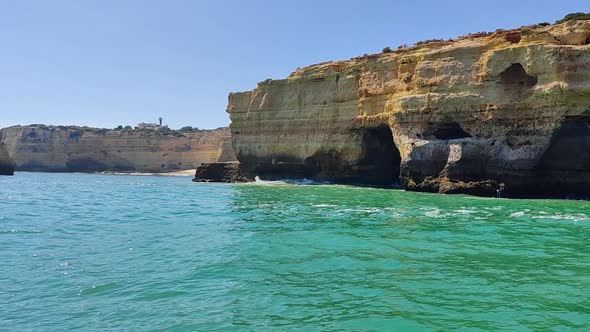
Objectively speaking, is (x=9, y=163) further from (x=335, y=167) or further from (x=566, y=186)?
(x=566, y=186)

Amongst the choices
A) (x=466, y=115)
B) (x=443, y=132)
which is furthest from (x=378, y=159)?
(x=466, y=115)

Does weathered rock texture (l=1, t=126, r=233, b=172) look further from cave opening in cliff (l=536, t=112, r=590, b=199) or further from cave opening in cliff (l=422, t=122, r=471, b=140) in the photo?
cave opening in cliff (l=536, t=112, r=590, b=199)

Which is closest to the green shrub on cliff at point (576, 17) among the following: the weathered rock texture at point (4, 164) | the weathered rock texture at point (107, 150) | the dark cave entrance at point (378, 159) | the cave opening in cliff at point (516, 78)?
the cave opening in cliff at point (516, 78)

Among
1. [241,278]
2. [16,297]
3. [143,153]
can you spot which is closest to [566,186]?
[241,278]

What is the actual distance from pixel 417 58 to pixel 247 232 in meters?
21.6

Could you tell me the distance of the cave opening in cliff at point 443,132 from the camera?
29234 millimetres

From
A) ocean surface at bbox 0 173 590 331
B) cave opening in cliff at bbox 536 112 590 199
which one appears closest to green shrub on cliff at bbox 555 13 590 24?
cave opening in cliff at bbox 536 112 590 199

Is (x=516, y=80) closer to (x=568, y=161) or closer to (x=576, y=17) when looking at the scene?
(x=568, y=161)

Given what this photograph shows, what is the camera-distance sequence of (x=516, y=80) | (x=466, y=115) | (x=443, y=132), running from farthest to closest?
(x=443, y=132)
(x=466, y=115)
(x=516, y=80)

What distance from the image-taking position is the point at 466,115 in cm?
2767

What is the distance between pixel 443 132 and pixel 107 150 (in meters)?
79.9

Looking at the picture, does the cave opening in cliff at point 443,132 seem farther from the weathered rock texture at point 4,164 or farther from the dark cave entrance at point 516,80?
the weathered rock texture at point 4,164

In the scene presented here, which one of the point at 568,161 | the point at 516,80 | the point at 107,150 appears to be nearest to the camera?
the point at 568,161

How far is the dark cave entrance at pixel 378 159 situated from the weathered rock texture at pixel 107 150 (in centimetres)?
6087
